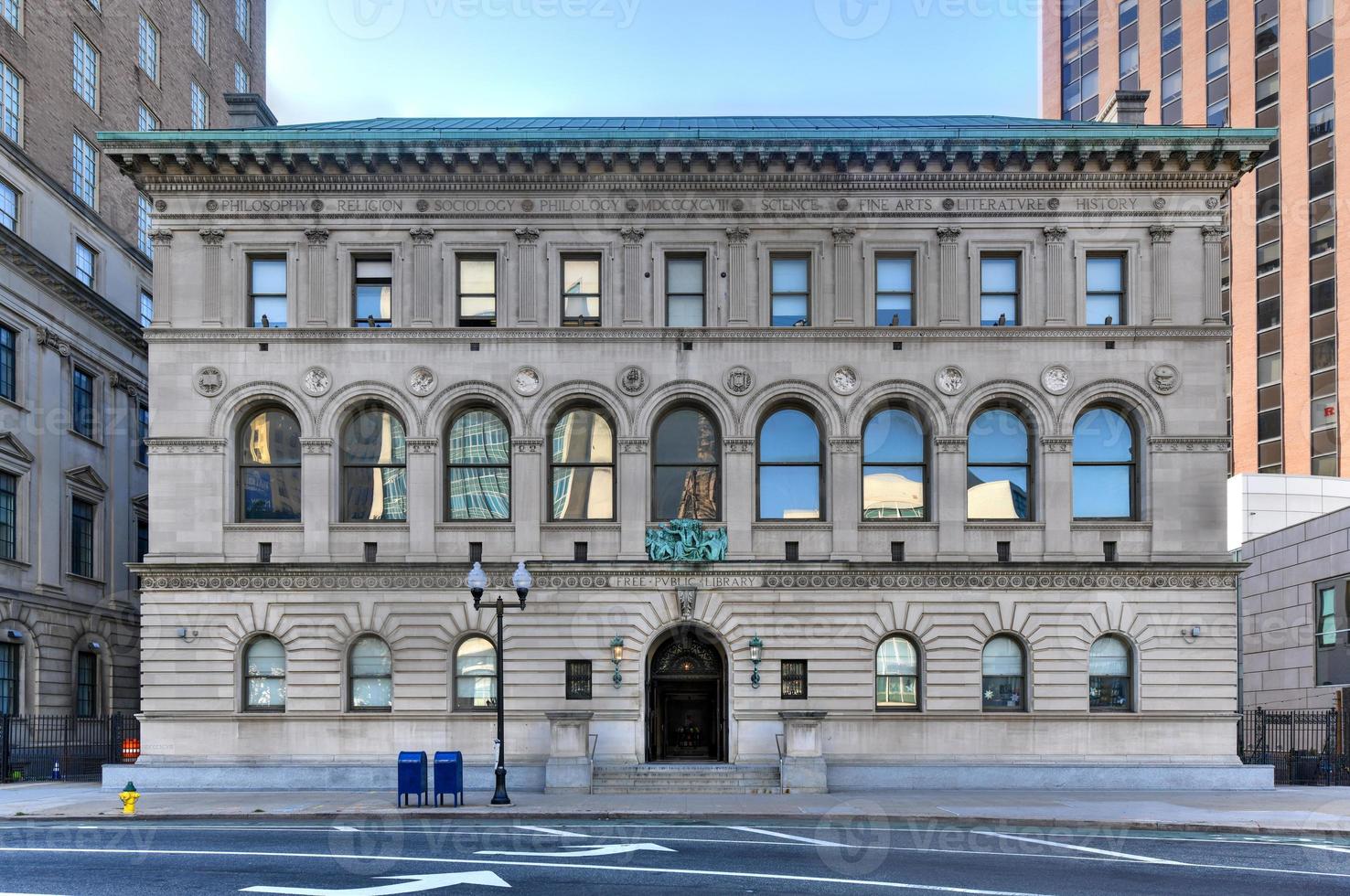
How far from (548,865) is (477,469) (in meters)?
15.9

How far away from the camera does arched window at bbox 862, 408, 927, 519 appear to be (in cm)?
3206

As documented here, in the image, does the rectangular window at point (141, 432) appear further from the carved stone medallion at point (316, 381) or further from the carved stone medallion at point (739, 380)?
the carved stone medallion at point (739, 380)

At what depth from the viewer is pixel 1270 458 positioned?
7881 centimetres

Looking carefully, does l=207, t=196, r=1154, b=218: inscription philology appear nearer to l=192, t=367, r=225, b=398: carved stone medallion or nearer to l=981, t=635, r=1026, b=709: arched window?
l=192, t=367, r=225, b=398: carved stone medallion

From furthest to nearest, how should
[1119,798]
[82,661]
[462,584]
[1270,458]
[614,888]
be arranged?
[1270,458]
[82,661]
[462,584]
[1119,798]
[614,888]

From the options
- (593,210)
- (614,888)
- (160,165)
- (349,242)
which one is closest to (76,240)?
(160,165)

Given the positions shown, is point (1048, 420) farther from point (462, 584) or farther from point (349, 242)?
point (349, 242)

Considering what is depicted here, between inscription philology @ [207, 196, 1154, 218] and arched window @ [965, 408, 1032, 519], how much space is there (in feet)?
17.4

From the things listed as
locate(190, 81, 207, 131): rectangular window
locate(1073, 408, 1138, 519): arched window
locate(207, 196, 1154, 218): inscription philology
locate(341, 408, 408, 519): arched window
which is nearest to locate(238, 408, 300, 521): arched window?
locate(341, 408, 408, 519): arched window

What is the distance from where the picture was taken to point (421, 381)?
105 feet

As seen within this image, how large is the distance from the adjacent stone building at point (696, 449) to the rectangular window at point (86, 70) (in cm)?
1595

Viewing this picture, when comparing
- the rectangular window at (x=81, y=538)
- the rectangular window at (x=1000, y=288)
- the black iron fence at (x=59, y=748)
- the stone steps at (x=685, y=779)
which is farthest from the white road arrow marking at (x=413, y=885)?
the rectangular window at (x=81, y=538)

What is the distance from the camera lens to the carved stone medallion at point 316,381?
31953 millimetres

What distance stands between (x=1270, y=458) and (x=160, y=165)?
225ft
